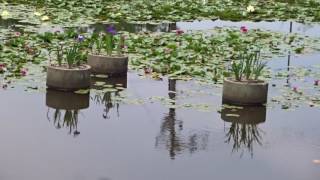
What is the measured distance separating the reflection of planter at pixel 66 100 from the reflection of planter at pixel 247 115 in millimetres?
1942

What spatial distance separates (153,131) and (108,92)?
2032mm

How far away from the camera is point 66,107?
340 inches

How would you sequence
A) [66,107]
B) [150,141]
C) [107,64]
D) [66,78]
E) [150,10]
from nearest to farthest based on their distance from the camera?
[150,141], [66,107], [66,78], [107,64], [150,10]

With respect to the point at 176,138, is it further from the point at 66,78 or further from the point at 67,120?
the point at 66,78

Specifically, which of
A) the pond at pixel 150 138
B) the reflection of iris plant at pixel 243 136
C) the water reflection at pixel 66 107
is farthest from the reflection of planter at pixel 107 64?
the reflection of iris plant at pixel 243 136

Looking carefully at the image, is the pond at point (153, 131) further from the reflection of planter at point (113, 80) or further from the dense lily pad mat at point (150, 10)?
the dense lily pad mat at point (150, 10)

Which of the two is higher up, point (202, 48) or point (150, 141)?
point (202, 48)

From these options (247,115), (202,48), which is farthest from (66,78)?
(202,48)

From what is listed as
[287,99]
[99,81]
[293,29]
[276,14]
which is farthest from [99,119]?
[276,14]

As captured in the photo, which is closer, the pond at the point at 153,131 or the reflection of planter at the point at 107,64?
the pond at the point at 153,131

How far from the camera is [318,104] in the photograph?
966cm

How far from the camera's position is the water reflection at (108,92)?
8.90 meters

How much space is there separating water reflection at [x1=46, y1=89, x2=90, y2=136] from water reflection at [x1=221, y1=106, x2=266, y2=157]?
1.89 metres

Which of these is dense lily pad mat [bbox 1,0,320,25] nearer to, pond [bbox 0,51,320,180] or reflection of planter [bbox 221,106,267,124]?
pond [bbox 0,51,320,180]
